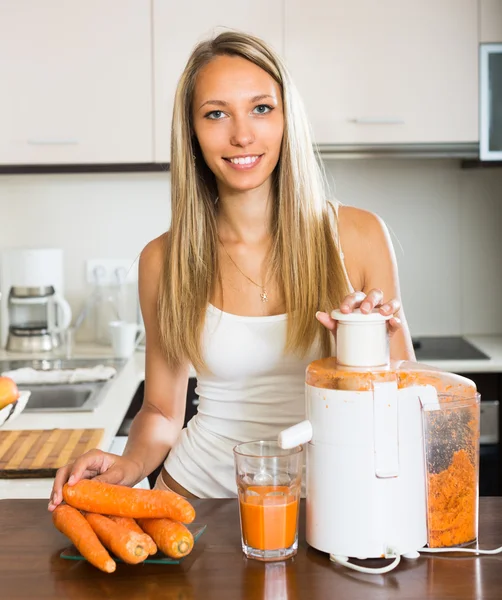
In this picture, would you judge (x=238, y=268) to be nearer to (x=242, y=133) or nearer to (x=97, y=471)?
(x=242, y=133)

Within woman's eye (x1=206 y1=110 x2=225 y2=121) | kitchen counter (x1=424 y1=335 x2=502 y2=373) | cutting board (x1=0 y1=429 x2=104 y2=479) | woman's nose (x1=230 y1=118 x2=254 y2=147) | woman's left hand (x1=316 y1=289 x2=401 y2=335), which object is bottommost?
cutting board (x1=0 y1=429 x2=104 y2=479)

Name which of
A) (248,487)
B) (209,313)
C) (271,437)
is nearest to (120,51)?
(209,313)

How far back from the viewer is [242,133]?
4.80 ft

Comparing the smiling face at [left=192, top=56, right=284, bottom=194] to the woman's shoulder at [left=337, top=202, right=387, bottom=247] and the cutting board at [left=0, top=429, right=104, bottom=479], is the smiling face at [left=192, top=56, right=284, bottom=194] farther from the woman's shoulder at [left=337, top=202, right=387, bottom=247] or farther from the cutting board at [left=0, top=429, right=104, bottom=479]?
the cutting board at [left=0, top=429, right=104, bottom=479]

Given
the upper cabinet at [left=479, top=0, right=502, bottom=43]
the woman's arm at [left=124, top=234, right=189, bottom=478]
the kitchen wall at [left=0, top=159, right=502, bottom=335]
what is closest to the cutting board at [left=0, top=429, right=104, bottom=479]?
the woman's arm at [left=124, top=234, right=189, bottom=478]

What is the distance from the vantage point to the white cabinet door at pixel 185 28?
9.04 feet

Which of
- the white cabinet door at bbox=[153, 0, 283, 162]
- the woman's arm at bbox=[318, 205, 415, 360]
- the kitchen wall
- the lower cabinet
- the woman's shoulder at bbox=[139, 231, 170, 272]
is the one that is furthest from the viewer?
the kitchen wall

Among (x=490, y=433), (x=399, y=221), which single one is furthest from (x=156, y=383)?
(x=399, y=221)

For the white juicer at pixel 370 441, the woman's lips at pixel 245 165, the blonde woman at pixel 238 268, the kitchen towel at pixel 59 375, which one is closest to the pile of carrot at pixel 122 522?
the white juicer at pixel 370 441

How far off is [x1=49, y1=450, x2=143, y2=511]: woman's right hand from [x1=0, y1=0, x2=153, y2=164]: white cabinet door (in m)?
1.64

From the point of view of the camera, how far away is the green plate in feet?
3.23

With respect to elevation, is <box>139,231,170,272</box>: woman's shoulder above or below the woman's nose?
below

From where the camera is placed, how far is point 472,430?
1004mm

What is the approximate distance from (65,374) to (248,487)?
1652mm
